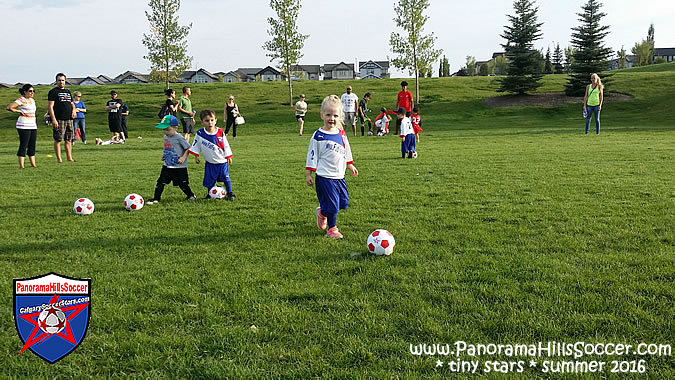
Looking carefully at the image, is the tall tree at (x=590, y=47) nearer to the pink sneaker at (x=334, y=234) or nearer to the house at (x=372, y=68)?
the pink sneaker at (x=334, y=234)

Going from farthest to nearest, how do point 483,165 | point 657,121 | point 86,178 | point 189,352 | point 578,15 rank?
point 578,15
point 657,121
point 483,165
point 86,178
point 189,352

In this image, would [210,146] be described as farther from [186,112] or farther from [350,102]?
[350,102]

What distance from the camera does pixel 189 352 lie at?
2986 millimetres

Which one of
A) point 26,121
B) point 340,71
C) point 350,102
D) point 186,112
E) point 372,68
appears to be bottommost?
point 26,121

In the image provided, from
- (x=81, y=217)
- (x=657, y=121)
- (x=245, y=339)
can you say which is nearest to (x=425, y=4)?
(x=657, y=121)

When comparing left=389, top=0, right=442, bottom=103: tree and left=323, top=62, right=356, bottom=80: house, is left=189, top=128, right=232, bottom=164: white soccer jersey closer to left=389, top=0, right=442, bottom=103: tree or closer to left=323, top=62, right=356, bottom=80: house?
left=389, top=0, right=442, bottom=103: tree

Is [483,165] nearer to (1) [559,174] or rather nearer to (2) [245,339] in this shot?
(1) [559,174]

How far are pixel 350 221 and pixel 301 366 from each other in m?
3.59

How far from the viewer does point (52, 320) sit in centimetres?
290

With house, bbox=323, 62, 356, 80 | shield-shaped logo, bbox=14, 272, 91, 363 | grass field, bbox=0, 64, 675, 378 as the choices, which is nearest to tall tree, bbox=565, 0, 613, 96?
grass field, bbox=0, 64, 675, 378

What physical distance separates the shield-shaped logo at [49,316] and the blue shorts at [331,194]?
315 centimetres

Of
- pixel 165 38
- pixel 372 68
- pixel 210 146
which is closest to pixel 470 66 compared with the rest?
pixel 372 68

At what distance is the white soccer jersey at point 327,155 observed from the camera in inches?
232

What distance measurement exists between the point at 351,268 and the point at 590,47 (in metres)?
44.8
